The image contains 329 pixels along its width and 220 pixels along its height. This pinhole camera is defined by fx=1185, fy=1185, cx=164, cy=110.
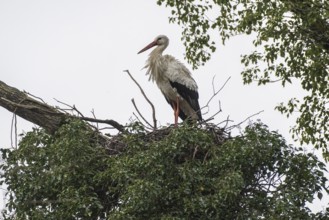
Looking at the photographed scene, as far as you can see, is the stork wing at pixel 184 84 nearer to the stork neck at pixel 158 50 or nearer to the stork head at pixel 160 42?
the stork neck at pixel 158 50

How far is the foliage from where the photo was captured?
11836mm

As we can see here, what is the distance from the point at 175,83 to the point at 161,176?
4.70 meters

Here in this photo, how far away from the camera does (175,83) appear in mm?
16516

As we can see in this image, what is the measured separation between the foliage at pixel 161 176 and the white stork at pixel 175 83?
11.8 feet

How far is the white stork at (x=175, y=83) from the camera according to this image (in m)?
16.5

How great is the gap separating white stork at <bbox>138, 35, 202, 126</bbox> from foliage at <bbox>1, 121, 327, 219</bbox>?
141 inches

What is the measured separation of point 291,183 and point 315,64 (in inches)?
161

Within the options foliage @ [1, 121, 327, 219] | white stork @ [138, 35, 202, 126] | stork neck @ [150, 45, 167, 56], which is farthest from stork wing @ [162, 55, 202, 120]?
foliage @ [1, 121, 327, 219]

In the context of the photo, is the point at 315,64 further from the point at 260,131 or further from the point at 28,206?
the point at 28,206

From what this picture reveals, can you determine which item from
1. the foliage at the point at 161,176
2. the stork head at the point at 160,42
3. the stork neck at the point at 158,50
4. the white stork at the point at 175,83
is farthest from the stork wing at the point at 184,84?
the foliage at the point at 161,176

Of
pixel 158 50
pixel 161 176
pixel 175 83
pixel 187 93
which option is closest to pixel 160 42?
pixel 158 50

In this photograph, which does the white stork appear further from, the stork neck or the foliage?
the foliage

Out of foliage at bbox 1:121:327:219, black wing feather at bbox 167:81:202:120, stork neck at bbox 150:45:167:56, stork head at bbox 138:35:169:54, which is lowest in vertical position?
foliage at bbox 1:121:327:219

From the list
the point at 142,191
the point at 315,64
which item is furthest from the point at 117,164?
the point at 315,64
